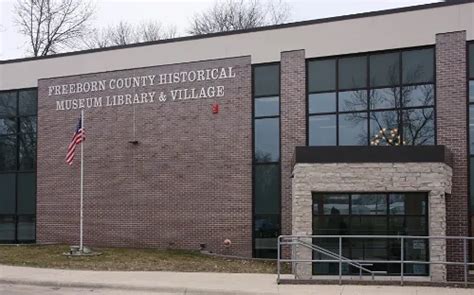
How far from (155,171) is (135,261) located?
5.29 meters

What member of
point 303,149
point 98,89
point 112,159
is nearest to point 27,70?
point 98,89

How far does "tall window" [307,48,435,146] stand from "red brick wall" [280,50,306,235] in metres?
0.29

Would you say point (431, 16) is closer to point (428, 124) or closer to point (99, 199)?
point (428, 124)

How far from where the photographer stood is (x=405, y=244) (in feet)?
58.6

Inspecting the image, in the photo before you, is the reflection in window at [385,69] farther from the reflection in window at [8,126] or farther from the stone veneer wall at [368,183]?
the reflection in window at [8,126]

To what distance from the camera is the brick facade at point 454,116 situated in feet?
66.0

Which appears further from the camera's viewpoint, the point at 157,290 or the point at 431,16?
the point at 431,16

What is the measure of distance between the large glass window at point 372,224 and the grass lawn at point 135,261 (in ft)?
6.70

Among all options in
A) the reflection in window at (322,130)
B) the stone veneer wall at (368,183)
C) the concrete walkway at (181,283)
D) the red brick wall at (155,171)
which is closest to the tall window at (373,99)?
the reflection in window at (322,130)

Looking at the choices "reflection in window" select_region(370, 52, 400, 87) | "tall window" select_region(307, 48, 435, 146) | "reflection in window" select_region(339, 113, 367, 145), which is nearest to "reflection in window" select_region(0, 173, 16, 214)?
"tall window" select_region(307, 48, 435, 146)

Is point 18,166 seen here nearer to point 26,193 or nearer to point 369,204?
point 26,193

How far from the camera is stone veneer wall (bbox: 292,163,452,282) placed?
680 inches

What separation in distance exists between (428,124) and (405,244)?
15.3 feet

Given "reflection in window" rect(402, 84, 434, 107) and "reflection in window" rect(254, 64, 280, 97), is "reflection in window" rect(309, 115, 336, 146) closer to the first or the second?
"reflection in window" rect(254, 64, 280, 97)
